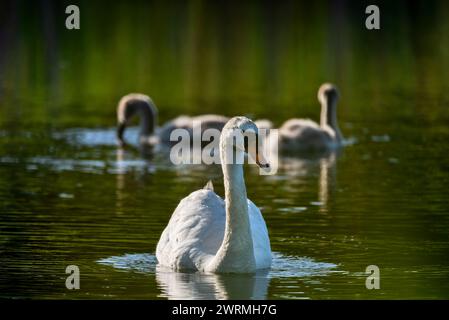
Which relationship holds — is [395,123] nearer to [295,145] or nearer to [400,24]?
[295,145]

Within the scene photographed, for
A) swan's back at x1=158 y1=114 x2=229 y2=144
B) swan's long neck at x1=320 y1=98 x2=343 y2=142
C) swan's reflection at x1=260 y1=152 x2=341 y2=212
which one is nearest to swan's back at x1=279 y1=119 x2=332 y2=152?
swan's reflection at x1=260 y1=152 x2=341 y2=212

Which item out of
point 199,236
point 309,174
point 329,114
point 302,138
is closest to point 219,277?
point 199,236

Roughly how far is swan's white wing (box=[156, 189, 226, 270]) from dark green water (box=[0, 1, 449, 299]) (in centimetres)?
23

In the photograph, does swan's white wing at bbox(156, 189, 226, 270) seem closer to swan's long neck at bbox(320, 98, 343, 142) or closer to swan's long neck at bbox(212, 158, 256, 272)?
swan's long neck at bbox(212, 158, 256, 272)

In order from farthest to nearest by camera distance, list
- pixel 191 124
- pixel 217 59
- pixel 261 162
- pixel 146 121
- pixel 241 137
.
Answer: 1. pixel 217 59
2. pixel 146 121
3. pixel 191 124
4. pixel 241 137
5. pixel 261 162

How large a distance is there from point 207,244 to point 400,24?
33.7 m

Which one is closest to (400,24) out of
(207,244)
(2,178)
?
(2,178)

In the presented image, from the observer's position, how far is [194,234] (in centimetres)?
1251

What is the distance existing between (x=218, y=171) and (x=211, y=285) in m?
8.01

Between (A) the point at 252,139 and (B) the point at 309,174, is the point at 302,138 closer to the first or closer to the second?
(B) the point at 309,174

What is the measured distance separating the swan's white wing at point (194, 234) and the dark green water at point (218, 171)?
228mm

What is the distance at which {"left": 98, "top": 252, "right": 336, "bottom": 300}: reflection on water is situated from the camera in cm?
1147

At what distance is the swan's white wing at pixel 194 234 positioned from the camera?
40.6 feet

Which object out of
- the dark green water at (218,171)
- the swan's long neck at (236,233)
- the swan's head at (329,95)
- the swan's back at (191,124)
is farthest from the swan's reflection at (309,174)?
the swan's long neck at (236,233)
